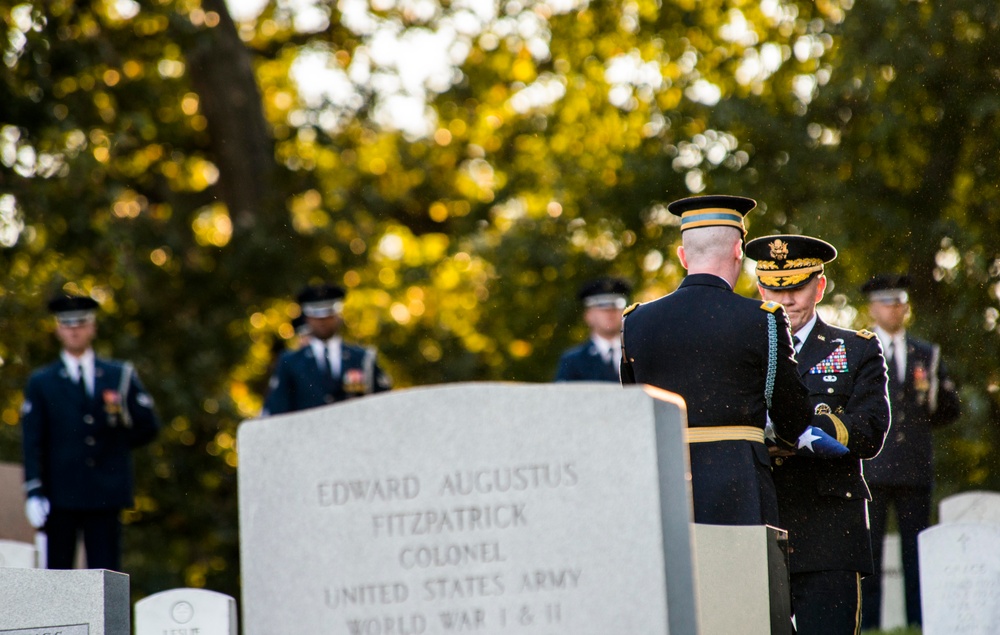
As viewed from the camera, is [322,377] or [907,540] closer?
[907,540]

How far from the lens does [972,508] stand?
9898 mm

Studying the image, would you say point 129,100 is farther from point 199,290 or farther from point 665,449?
point 665,449

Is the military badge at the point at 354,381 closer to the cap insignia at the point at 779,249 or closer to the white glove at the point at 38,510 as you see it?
the white glove at the point at 38,510

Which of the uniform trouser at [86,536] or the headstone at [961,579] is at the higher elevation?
the uniform trouser at [86,536]

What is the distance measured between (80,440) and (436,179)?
1049 cm

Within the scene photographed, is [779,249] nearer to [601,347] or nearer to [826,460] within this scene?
[826,460]

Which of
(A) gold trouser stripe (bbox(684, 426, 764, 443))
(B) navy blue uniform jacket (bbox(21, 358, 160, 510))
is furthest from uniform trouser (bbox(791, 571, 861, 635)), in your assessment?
(B) navy blue uniform jacket (bbox(21, 358, 160, 510))

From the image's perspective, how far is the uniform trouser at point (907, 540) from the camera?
9.02m

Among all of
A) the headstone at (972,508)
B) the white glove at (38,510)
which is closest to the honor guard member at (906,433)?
the headstone at (972,508)

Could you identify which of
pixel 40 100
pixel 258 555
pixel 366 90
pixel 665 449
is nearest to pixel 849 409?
pixel 665 449

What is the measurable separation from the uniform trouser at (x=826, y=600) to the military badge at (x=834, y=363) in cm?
80

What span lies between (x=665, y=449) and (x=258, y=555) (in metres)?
1.11

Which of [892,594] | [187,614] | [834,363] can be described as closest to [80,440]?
[187,614]

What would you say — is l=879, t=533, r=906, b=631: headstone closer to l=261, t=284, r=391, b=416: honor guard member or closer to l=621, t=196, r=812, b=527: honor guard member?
l=261, t=284, r=391, b=416: honor guard member
